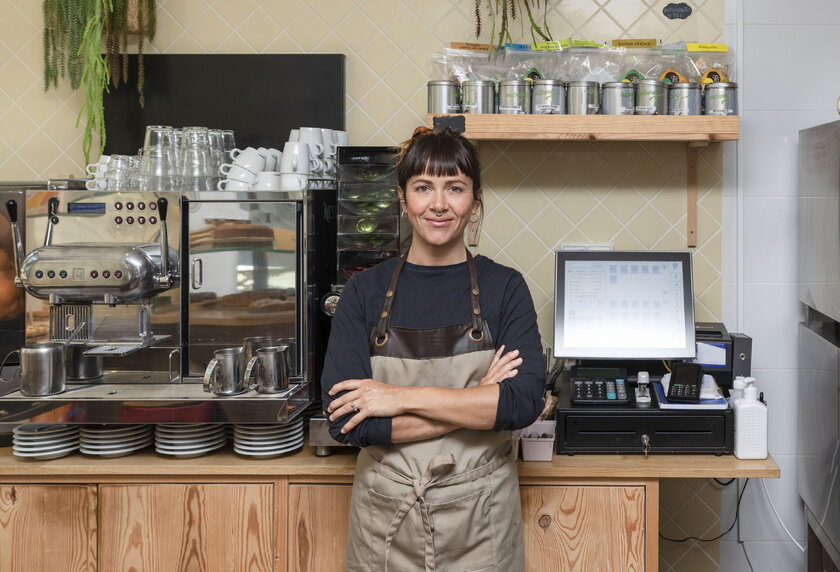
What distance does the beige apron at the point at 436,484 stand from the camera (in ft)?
5.86

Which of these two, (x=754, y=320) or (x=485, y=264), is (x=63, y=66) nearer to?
(x=485, y=264)

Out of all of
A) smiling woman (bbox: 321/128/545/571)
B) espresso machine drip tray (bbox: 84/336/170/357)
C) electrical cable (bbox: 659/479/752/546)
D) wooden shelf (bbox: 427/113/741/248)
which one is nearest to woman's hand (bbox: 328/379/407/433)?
smiling woman (bbox: 321/128/545/571)

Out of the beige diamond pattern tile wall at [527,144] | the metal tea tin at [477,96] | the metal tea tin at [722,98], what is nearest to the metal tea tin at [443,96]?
the metal tea tin at [477,96]

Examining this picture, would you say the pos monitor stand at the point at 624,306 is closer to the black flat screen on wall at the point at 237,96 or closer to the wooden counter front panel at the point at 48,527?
the black flat screen on wall at the point at 237,96

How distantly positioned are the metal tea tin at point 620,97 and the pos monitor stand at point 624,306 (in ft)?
1.35

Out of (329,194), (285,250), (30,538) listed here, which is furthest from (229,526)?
(329,194)

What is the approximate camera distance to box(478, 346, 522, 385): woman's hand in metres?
1.79

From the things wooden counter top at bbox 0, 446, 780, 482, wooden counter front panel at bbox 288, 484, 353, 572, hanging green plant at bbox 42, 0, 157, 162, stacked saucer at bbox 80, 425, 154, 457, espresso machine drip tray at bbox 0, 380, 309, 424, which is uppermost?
hanging green plant at bbox 42, 0, 157, 162

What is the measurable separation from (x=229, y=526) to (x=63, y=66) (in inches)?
64.0

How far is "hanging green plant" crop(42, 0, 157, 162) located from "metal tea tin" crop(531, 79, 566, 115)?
1278 millimetres

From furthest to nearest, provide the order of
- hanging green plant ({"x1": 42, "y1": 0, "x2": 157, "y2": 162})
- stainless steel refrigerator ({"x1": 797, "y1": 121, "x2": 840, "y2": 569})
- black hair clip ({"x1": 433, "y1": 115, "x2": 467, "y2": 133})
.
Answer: hanging green plant ({"x1": 42, "y1": 0, "x2": 157, "y2": 162}) < stainless steel refrigerator ({"x1": 797, "y1": 121, "x2": 840, "y2": 569}) < black hair clip ({"x1": 433, "y1": 115, "x2": 467, "y2": 133})

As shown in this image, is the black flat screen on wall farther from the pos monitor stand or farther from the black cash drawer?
the black cash drawer

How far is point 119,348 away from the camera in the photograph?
7.29 ft

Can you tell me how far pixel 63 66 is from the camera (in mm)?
2793
